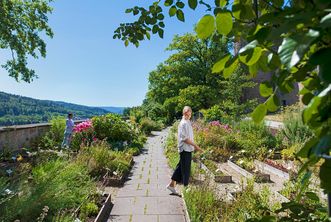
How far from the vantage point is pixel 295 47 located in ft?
1.89

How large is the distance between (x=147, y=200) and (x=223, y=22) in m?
6.04

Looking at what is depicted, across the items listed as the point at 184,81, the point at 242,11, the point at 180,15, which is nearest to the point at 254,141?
the point at 180,15

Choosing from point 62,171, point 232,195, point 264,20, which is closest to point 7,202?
point 62,171

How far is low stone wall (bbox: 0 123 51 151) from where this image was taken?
11291 millimetres

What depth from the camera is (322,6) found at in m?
0.64

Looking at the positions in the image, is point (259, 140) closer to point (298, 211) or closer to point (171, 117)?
point (298, 211)

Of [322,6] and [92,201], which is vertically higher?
[322,6]

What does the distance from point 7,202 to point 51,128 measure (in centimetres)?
1102

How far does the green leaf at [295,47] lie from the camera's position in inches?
22.2

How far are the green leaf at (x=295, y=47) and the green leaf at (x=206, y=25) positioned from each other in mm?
312

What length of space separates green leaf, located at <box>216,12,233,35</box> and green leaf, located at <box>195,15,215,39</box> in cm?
1

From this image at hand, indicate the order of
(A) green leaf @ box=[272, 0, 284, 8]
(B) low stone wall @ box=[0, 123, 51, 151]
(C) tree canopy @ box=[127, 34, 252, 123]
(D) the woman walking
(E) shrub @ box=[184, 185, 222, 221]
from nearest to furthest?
1. (A) green leaf @ box=[272, 0, 284, 8]
2. (E) shrub @ box=[184, 185, 222, 221]
3. (D) the woman walking
4. (B) low stone wall @ box=[0, 123, 51, 151]
5. (C) tree canopy @ box=[127, 34, 252, 123]

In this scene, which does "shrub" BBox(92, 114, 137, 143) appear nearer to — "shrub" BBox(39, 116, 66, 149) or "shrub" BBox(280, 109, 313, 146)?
"shrub" BBox(39, 116, 66, 149)

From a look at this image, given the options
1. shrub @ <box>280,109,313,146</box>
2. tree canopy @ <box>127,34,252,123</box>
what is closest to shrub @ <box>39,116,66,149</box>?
shrub @ <box>280,109,313,146</box>
